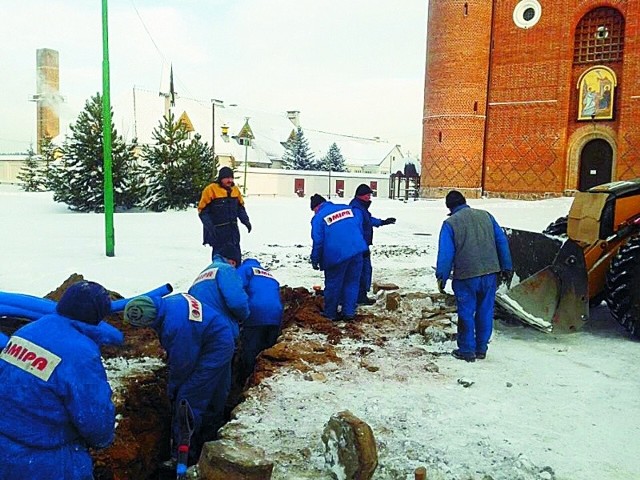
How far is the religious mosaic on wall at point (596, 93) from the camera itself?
29.8 meters

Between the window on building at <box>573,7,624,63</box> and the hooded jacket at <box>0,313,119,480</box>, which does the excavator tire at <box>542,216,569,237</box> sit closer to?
the hooded jacket at <box>0,313,119,480</box>

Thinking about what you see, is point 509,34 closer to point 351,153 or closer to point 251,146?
point 251,146

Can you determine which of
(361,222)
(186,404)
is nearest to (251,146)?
(361,222)

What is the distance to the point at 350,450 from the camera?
3.61 m

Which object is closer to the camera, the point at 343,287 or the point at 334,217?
the point at 334,217

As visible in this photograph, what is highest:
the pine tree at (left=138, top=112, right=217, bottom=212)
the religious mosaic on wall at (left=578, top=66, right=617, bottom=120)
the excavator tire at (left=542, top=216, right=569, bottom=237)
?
→ the religious mosaic on wall at (left=578, top=66, right=617, bottom=120)

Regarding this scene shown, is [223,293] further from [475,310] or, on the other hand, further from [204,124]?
[204,124]

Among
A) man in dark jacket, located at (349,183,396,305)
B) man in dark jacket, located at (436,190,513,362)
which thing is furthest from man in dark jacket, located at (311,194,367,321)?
man in dark jacket, located at (436,190,513,362)

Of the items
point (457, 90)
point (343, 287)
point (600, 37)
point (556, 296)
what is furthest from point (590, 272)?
point (600, 37)

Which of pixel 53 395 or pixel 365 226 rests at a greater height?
pixel 365 226

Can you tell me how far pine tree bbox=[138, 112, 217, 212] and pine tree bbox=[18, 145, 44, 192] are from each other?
24.2 metres

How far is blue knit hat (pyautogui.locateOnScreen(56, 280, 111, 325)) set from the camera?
298 cm

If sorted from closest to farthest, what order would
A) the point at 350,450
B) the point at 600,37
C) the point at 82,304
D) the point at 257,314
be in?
→ 1. the point at 82,304
2. the point at 350,450
3. the point at 257,314
4. the point at 600,37

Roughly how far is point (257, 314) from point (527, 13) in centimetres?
2995
